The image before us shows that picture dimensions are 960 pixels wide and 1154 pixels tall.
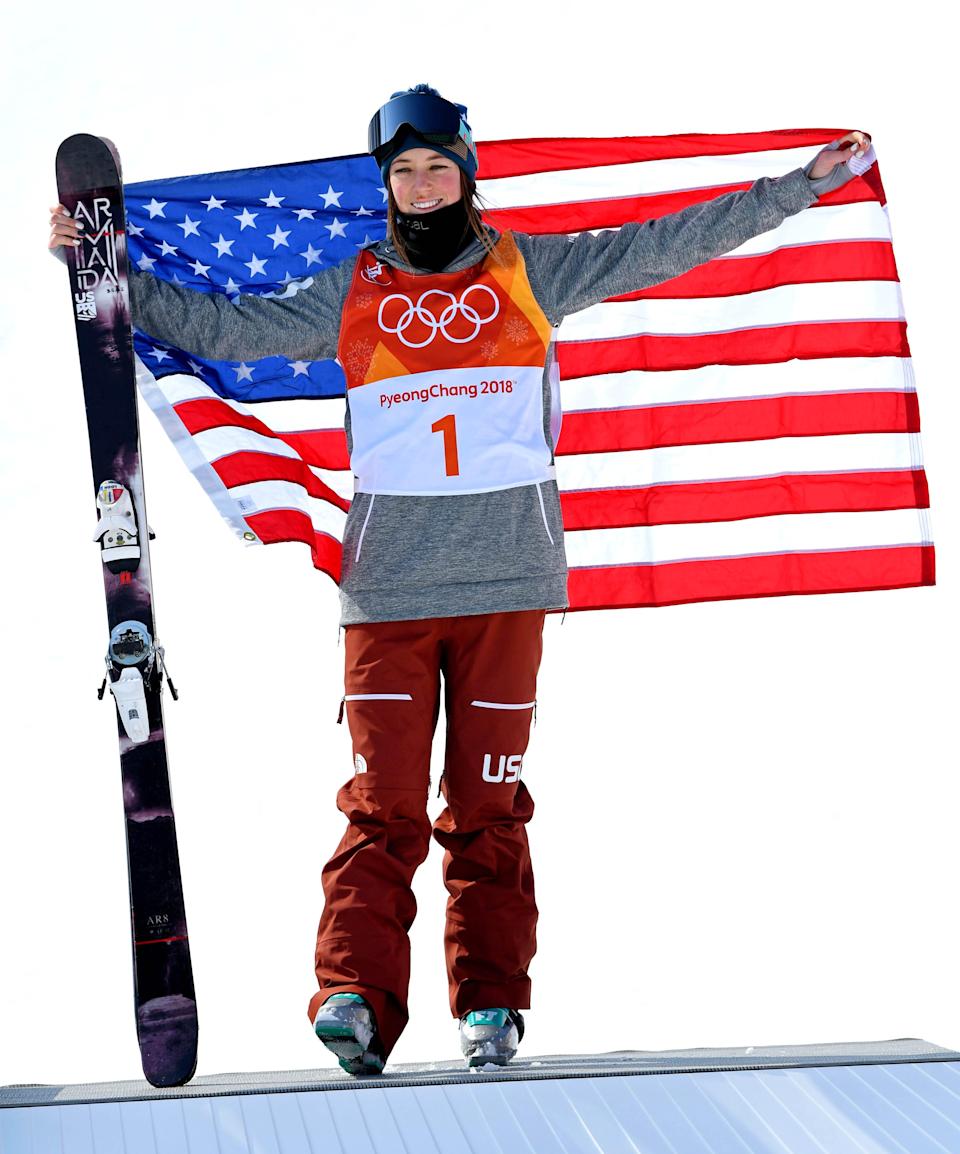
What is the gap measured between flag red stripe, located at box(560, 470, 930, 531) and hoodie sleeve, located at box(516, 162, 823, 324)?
70 cm

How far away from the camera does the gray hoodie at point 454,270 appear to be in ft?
8.55

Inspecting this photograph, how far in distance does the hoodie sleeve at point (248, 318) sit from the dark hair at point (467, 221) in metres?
0.12

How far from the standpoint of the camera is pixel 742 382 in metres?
3.36

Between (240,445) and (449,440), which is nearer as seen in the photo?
(449,440)

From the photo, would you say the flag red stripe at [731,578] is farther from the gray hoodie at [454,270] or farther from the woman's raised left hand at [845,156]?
the woman's raised left hand at [845,156]

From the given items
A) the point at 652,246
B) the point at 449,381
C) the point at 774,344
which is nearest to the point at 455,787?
the point at 449,381

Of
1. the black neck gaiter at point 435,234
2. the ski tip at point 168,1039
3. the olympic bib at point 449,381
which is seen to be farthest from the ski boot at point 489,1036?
the black neck gaiter at point 435,234

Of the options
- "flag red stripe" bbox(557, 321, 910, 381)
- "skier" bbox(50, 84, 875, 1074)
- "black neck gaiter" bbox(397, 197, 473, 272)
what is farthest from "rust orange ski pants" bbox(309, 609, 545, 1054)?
"flag red stripe" bbox(557, 321, 910, 381)

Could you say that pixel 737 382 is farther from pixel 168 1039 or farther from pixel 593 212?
pixel 168 1039

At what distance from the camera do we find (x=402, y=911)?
257 centimetres

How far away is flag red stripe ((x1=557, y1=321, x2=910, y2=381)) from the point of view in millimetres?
3344

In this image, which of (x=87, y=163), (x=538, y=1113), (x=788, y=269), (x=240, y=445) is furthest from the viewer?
(x=788, y=269)

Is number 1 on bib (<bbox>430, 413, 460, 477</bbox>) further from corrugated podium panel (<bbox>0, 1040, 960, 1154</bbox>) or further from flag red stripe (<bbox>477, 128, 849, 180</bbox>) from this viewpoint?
corrugated podium panel (<bbox>0, 1040, 960, 1154</bbox>)

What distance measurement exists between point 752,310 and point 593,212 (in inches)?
18.2
